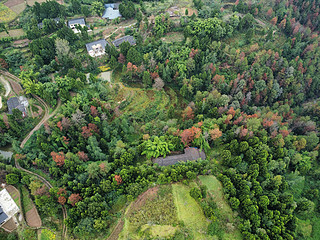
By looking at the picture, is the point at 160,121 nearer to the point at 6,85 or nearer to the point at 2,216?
Result: the point at 2,216

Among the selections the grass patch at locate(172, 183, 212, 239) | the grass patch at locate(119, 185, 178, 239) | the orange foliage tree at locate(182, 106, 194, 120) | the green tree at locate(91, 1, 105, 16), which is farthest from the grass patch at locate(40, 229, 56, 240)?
the green tree at locate(91, 1, 105, 16)

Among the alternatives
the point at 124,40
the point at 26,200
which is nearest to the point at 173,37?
the point at 124,40

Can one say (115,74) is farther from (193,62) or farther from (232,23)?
(232,23)

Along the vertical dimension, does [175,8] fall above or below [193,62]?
above

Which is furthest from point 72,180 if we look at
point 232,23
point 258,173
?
point 232,23

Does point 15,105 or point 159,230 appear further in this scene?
point 15,105
